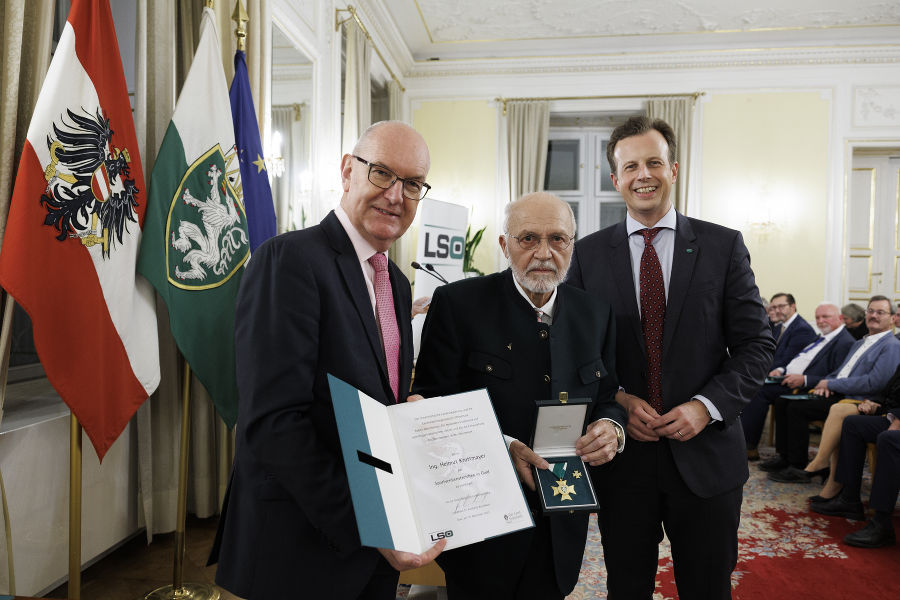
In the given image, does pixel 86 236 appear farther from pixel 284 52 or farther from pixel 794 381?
pixel 794 381

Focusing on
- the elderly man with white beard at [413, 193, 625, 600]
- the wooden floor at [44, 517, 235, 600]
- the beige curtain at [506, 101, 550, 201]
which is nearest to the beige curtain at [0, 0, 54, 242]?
the elderly man with white beard at [413, 193, 625, 600]

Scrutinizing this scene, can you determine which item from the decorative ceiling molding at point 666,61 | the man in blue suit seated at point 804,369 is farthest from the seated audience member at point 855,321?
the decorative ceiling molding at point 666,61

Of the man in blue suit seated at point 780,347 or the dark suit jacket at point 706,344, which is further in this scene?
the man in blue suit seated at point 780,347

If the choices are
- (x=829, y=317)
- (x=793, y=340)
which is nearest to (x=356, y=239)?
(x=829, y=317)

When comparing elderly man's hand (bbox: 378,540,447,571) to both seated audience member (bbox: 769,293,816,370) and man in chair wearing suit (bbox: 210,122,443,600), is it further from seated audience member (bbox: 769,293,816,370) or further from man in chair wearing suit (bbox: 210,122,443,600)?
seated audience member (bbox: 769,293,816,370)

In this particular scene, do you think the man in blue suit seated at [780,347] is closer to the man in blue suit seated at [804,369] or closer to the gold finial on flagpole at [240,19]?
the man in blue suit seated at [804,369]

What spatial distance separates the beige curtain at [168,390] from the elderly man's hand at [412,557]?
6.07ft

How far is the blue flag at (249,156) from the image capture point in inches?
105

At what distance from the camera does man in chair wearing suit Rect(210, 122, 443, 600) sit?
1.03m

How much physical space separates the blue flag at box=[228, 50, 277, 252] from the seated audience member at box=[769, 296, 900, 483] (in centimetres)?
389

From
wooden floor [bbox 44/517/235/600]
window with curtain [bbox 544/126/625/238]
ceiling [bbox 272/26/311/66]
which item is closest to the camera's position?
wooden floor [bbox 44/517/235/600]

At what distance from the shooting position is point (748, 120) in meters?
6.88

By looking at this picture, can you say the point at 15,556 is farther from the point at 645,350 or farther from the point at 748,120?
the point at 748,120

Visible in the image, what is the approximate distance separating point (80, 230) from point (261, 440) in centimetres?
115
